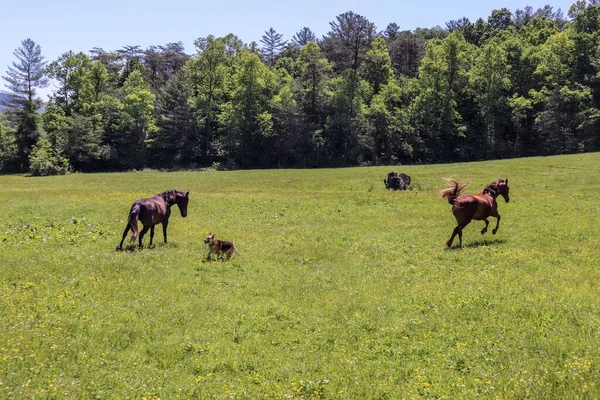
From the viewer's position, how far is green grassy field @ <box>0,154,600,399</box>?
8.67m

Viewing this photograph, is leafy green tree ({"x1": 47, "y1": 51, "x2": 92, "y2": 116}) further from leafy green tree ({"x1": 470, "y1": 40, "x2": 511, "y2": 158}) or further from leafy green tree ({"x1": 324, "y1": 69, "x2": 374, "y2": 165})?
leafy green tree ({"x1": 470, "y1": 40, "x2": 511, "y2": 158})

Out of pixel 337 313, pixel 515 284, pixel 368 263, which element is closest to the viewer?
pixel 337 313

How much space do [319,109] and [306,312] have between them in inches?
3293

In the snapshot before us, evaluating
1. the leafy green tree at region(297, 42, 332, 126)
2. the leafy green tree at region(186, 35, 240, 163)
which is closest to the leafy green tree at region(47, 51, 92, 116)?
the leafy green tree at region(186, 35, 240, 163)

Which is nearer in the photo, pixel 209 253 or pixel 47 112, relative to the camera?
pixel 209 253

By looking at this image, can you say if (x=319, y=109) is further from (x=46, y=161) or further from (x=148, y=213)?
(x=148, y=213)

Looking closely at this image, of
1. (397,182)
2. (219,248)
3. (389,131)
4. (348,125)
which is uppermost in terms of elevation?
(348,125)

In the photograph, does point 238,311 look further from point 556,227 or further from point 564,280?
point 556,227

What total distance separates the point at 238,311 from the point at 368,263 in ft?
23.5

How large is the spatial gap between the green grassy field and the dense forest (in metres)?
64.2

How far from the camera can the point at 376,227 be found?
26078 mm

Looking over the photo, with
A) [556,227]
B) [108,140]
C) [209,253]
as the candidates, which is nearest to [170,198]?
[209,253]

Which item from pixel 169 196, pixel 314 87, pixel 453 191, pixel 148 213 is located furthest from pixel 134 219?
pixel 314 87

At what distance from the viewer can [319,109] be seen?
93250 millimetres
